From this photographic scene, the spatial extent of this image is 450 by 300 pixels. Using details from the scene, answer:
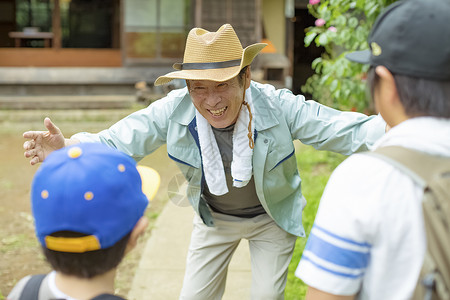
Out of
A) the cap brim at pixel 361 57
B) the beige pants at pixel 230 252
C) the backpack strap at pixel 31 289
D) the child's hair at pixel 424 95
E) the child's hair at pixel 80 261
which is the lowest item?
the beige pants at pixel 230 252

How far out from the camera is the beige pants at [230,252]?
274 centimetres

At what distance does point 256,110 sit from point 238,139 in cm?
16

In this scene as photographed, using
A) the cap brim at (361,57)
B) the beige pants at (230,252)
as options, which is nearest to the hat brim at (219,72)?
the beige pants at (230,252)

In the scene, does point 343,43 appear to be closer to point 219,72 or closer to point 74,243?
point 219,72

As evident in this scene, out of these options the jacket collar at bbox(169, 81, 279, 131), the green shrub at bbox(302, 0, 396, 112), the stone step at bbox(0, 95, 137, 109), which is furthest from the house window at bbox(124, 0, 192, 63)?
the jacket collar at bbox(169, 81, 279, 131)

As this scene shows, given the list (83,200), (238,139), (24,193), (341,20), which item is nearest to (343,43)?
(341,20)

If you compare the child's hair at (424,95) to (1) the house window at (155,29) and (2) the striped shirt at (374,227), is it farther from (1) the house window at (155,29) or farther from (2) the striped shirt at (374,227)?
(1) the house window at (155,29)

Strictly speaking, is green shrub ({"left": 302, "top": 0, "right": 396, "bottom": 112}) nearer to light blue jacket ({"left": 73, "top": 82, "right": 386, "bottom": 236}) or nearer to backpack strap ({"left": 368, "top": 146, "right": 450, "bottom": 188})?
light blue jacket ({"left": 73, "top": 82, "right": 386, "bottom": 236})

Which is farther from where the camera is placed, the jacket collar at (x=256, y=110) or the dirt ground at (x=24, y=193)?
the dirt ground at (x=24, y=193)

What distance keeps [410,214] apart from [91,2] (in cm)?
1267

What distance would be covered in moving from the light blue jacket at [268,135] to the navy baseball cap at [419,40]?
Answer: 119cm

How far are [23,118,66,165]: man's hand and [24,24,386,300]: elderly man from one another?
0.16 m

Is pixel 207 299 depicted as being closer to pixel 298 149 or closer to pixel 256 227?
pixel 256 227

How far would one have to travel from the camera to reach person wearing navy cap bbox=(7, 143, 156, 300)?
1.43 metres
